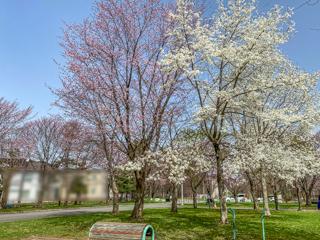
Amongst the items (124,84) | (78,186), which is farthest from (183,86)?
(78,186)

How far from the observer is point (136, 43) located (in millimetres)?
19297

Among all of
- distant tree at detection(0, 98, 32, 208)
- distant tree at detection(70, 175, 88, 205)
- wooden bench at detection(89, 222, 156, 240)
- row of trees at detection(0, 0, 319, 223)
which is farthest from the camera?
distant tree at detection(0, 98, 32, 208)

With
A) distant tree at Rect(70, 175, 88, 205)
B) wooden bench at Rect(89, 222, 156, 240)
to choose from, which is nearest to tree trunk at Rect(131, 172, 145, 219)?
wooden bench at Rect(89, 222, 156, 240)

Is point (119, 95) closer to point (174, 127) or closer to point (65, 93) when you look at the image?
point (65, 93)

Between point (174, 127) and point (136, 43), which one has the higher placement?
point (136, 43)

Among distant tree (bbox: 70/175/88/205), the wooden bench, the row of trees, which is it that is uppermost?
the row of trees

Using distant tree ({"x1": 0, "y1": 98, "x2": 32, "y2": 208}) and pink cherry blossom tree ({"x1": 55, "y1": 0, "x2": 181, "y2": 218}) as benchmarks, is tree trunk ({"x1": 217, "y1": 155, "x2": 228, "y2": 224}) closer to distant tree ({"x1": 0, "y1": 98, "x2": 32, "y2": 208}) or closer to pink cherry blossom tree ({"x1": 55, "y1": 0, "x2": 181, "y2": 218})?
pink cherry blossom tree ({"x1": 55, "y1": 0, "x2": 181, "y2": 218})

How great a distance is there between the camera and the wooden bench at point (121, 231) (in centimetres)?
788

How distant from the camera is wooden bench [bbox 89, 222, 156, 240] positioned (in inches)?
310

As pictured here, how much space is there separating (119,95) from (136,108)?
112 cm

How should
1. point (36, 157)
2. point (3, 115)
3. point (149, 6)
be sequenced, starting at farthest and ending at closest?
point (36, 157)
point (3, 115)
point (149, 6)

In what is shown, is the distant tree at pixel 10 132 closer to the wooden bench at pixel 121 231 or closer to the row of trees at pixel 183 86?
the row of trees at pixel 183 86

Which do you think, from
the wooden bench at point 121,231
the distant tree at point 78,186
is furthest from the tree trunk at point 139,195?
the distant tree at point 78,186

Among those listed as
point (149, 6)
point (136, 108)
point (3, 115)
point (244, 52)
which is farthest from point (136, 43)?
point (3, 115)
